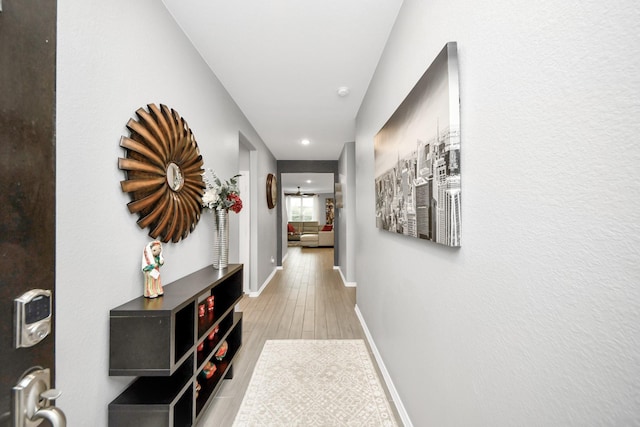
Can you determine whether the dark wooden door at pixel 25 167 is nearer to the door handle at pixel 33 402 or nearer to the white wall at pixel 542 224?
the door handle at pixel 33 402

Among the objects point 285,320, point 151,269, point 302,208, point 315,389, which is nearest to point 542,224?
point 151,269

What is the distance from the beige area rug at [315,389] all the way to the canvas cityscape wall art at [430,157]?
3.95 feet

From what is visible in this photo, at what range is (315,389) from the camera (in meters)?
2.03

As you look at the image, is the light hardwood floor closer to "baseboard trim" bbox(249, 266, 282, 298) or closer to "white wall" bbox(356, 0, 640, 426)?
"baseboard trim" bbox(249, 266, 282, 298)

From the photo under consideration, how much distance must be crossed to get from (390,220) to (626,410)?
57.0 inches

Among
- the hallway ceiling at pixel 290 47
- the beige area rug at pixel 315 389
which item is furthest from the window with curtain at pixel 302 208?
the beige area rug at pixel 315 389

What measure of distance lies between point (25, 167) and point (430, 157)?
1256 mm

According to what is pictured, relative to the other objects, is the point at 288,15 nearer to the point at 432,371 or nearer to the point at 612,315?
the point at 612,315

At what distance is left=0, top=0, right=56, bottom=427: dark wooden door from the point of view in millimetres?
480

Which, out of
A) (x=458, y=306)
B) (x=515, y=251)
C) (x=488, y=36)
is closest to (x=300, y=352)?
(x=458, y=306)

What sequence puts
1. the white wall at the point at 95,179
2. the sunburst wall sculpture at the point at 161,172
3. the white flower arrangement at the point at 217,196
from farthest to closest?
1. the white flower arrangement at the point at 217,196
2. the sunburst wall sculpture at the point at 161,172
3. the white wall at the point at 95,179

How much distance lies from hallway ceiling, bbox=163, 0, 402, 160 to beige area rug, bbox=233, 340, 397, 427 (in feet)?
8.45

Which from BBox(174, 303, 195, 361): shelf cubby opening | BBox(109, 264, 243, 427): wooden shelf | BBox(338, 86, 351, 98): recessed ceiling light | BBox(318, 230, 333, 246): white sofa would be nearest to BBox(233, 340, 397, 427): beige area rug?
BBox(109, 264, 243, 427): wooden shelf

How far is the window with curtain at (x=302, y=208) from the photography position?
14305 mm
